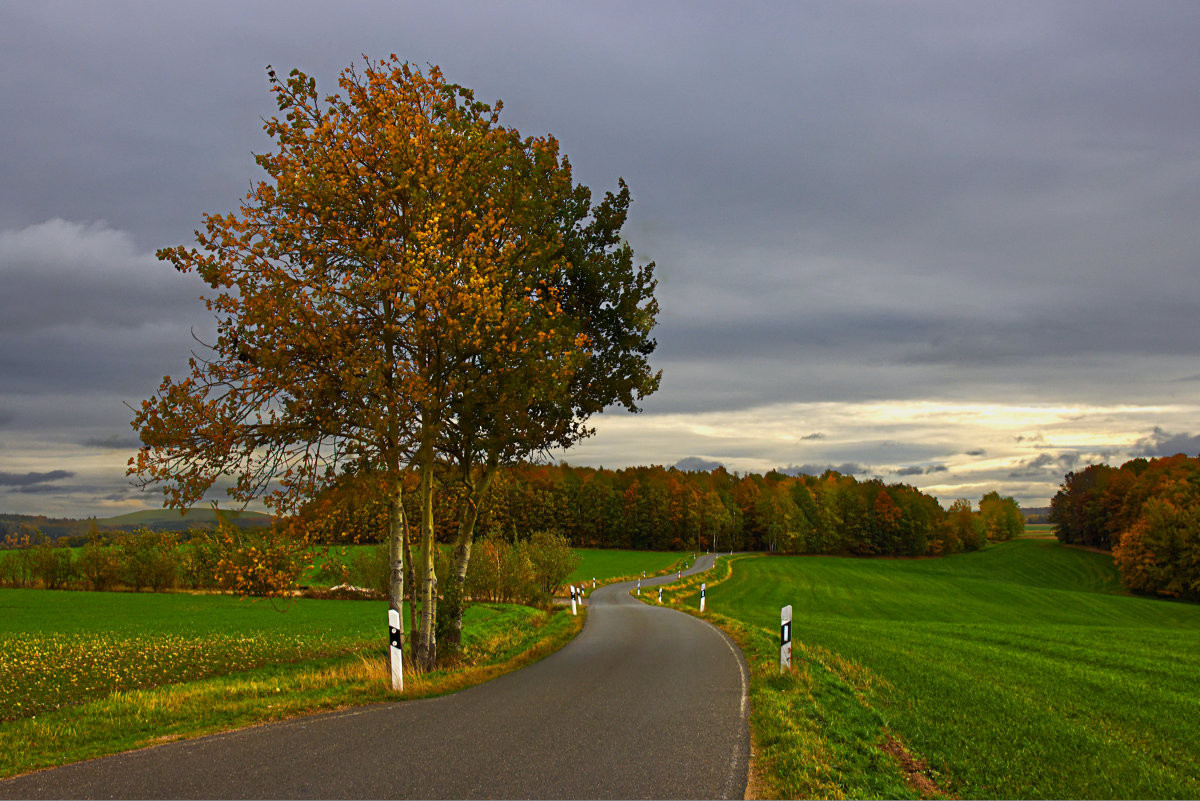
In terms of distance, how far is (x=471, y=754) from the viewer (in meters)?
6.98

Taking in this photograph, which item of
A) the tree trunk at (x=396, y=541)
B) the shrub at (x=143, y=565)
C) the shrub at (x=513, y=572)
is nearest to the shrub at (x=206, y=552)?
the tree trunk at (x=396, y=541)

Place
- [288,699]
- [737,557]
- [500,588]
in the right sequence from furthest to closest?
[737,557], [500,588], [288,699]

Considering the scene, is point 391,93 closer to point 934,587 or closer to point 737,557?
point 934,587

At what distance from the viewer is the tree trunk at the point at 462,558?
1655cm

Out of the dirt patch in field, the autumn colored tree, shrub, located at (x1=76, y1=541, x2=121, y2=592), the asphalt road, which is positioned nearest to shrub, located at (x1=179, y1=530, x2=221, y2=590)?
the asphalt road

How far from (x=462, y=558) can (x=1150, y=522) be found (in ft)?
251

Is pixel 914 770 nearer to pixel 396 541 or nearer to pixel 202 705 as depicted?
pixel 202 705

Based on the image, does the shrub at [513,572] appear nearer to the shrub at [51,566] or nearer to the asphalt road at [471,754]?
the shrub at [51,566]

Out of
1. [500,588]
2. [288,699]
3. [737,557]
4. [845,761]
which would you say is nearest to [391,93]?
[288,699]

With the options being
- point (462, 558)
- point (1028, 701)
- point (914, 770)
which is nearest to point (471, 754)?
point (914, 770)

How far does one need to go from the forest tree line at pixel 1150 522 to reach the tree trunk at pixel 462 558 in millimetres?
72333

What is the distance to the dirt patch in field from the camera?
6.59 m

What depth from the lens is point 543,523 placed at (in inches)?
4210

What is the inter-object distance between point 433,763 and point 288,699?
4.14m
